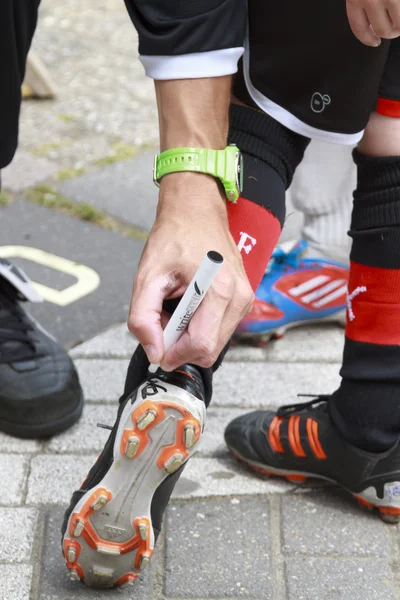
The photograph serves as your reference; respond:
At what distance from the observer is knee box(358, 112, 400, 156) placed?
137cm

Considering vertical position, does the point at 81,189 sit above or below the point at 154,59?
below

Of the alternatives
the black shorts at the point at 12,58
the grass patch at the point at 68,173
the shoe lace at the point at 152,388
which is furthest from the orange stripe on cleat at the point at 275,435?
the grass patch at the point at 68,173

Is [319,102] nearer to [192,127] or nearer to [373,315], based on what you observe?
[192,127]

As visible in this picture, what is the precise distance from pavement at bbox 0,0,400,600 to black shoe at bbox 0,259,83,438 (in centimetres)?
4

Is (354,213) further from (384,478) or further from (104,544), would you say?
(104,544)

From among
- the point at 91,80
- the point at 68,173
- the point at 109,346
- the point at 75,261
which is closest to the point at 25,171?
the point at 68,173

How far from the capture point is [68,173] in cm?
274

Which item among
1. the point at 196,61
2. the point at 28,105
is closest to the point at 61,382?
the point at 196,61

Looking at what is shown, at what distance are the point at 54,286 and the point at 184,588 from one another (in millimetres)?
1014

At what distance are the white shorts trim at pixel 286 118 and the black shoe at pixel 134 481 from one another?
400mm

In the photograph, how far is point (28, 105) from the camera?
10.5ft

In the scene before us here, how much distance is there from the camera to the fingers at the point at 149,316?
1.06 metres

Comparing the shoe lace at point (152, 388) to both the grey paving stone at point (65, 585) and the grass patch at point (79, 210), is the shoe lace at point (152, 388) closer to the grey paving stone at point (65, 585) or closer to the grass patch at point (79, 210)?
the grey paving stone at point (65, 585)

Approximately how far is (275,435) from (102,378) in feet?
1.38
